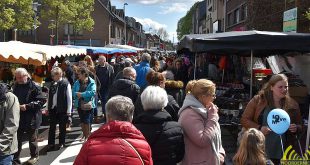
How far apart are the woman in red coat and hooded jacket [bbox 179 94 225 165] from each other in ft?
2.79

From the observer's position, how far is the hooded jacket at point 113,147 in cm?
294

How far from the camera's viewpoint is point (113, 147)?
2.95 meters

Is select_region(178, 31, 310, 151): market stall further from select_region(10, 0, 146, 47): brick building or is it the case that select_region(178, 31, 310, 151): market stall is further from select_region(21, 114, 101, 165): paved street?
select_region(10, 0, 146, 47): brick building

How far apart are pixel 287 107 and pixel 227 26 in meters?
36.0

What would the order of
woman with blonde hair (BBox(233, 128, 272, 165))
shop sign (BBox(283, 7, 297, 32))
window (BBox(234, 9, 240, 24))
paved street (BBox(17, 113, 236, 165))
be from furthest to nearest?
window (BBox(234, 9, 240, 24)) → shop sign (BBox(283, 7, 297, 32)) → paved street (BBox(17, 113, 236, 165)) → woman with blonde hair (BBox(233, 128, 272, 165))

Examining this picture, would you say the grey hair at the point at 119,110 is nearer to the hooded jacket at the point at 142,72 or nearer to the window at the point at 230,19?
the hooded jacket at the point at 142,72

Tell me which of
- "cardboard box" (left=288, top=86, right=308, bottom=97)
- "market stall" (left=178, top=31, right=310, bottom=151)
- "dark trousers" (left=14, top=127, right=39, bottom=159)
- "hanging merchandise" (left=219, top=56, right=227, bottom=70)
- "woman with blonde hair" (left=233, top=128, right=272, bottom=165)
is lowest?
"dark trousers" (left=14, top=127, right=39, bottom=159)

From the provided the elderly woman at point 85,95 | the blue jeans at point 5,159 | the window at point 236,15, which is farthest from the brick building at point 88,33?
the blue jeans at point 5,159

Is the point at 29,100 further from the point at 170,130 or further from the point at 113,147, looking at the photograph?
the point at 113,147

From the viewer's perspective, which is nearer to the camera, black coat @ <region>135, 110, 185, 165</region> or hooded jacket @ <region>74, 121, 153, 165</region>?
hooded jacket @ <region>74, 121, 153, 165</region>

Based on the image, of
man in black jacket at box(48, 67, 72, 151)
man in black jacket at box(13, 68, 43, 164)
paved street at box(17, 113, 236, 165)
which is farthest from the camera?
man in black jacket at box(48, 67, 72, 151)

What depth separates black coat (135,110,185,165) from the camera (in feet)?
12.2

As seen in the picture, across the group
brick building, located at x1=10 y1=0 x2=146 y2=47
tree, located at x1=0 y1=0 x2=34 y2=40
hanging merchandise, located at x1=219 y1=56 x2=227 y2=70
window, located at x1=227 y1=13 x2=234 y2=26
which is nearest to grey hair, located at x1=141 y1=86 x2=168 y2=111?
hanging merchandise, located at x1=219 y1=56 x2=227 y2=70

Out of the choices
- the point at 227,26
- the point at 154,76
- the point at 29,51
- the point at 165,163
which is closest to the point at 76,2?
the point at 227,26
